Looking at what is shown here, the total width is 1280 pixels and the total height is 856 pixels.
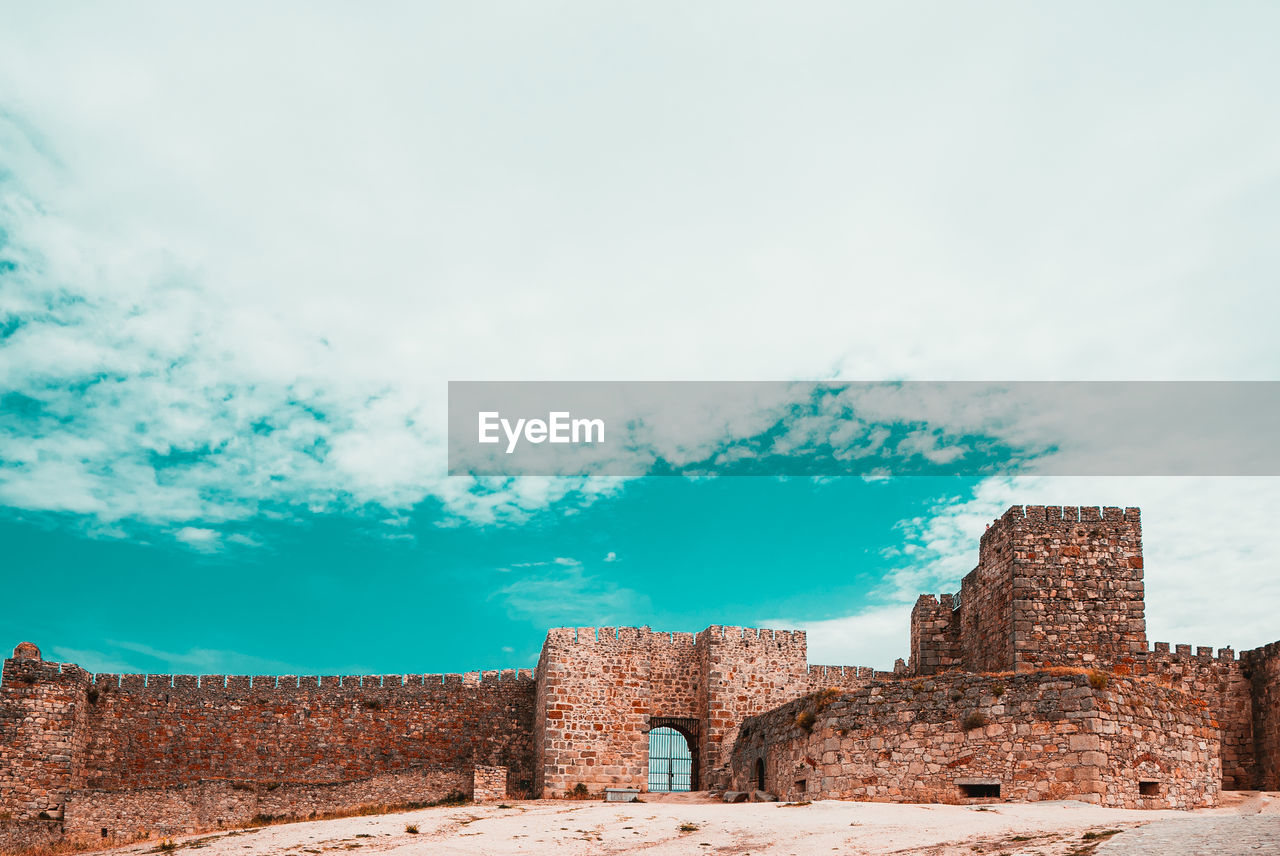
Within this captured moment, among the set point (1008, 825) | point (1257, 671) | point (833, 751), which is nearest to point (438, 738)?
point (833, 751)

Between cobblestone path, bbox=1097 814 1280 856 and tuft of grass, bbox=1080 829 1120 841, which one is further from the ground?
cobblestone path, bbox=1097 814 1280 856

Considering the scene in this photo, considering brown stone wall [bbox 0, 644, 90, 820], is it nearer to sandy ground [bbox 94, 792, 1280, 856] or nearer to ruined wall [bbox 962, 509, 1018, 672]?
sandy ground [bbox 94, 792, 1280, 856]

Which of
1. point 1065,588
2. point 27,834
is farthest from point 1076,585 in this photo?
point 27,834

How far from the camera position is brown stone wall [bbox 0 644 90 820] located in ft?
92.6

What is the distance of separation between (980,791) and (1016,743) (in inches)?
42.2

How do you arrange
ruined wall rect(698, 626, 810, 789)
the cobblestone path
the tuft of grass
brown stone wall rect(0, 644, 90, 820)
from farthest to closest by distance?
brown stone wall rect(0, 644, 90, 820) → ruined wall rect(698, 626, 810, 789) → the tuft of grass → the cobblestone path

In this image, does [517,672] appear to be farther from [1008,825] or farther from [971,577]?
[1008,825]

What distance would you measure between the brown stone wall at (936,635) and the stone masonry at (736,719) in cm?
6

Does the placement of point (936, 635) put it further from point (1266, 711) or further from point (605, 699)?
point (605, 699)

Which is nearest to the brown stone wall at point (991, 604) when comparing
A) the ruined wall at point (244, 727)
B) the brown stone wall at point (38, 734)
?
the ruined wall at point (244, 727)

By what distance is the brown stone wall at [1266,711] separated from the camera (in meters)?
24.4

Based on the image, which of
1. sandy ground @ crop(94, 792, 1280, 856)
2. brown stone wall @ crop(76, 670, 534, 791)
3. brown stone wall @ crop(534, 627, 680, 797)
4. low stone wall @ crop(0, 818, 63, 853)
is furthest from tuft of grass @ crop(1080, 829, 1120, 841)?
low stone wall @ crop(0, 818, 63, 853)

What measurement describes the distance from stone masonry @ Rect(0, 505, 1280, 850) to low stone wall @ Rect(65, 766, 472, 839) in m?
0.05

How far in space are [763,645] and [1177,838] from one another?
15.9 m
